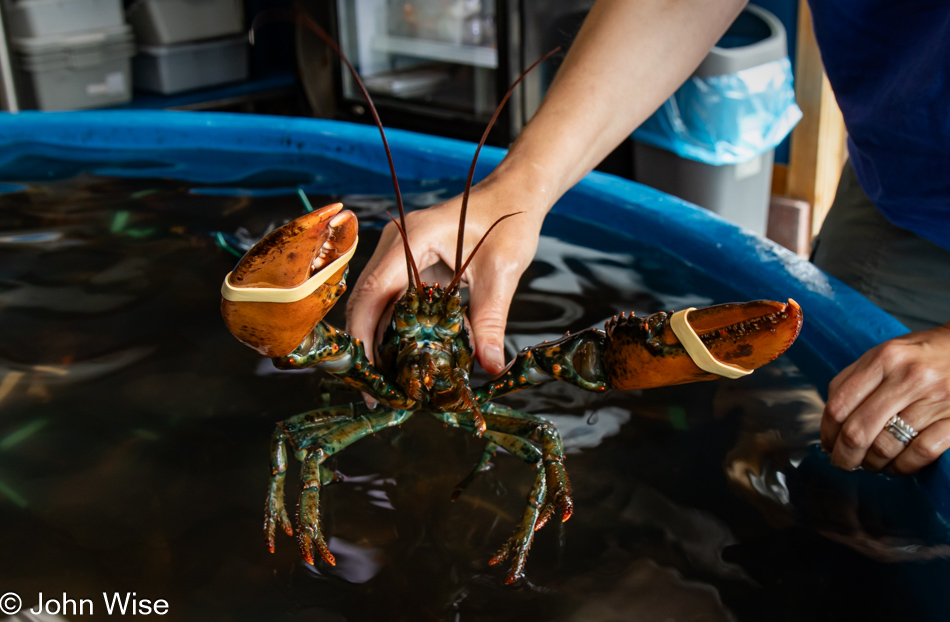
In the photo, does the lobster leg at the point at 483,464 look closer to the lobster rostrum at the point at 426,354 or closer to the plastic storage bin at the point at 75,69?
the lobster rostrum at the point at 426,354

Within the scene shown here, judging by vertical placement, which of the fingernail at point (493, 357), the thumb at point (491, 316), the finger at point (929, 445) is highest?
the thumb at point (491, 316)

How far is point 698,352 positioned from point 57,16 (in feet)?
11.1

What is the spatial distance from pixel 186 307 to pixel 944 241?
3.97ft

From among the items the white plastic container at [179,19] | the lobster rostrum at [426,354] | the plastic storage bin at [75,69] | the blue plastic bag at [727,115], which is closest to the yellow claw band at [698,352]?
the lobster rostrum at [426,354]

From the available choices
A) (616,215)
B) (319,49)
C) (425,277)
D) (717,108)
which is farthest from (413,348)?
(319,49)

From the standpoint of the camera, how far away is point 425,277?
3.80ft

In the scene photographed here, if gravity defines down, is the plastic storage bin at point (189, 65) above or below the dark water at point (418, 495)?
above

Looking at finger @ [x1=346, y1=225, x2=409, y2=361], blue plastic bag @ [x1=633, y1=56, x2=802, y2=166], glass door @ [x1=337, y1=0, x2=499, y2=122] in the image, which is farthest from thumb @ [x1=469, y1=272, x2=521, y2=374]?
glass door @ [x1=337, y1=0, x2=499, y2=122]

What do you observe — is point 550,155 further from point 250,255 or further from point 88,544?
point 88,544

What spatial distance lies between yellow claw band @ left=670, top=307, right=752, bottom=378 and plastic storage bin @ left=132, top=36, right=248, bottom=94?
3462 millimetres

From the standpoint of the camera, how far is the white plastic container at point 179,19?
139 inches

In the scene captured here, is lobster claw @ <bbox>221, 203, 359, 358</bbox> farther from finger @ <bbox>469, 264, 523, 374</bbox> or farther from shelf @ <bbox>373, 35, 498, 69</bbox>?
shelf @ <bbox>373, 35, 498, 69</bbox>

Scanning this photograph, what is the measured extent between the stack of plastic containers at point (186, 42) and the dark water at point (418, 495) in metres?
2.49

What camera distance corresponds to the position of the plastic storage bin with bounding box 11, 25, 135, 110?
3230 mm
